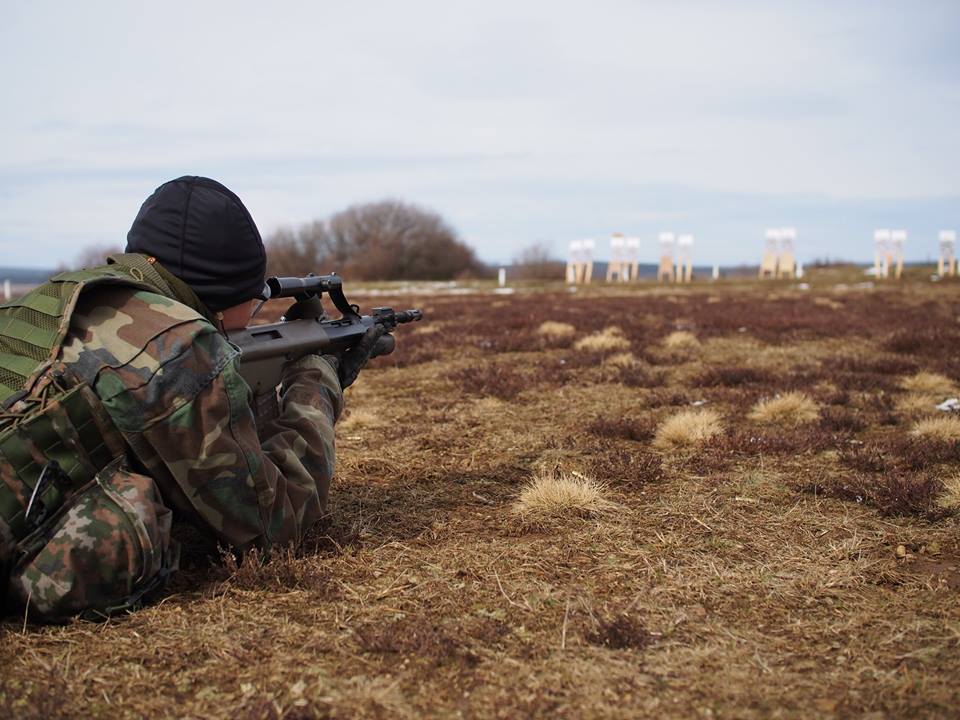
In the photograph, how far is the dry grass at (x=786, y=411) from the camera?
6.47 metres

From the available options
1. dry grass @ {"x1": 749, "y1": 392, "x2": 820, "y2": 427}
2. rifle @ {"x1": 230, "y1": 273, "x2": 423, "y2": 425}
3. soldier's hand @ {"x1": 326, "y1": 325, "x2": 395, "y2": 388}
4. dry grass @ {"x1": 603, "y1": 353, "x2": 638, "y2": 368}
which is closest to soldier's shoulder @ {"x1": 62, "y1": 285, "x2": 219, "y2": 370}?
rifle @ {"x1": 230, "y1": 273, "x2": 423, "y2": 425}

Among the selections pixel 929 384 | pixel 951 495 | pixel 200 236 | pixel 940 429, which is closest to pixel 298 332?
pixel 200 236

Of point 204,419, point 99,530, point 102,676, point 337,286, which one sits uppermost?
point 337,286

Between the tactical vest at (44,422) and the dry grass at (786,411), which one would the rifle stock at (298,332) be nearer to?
the tactical vest at (44,422)

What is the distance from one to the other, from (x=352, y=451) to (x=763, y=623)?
132 inches

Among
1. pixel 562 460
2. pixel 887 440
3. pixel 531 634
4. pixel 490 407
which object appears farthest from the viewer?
pixel 490 407

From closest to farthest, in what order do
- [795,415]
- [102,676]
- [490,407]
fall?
1. [102,676]
2. [795,415]
3. [490,407]

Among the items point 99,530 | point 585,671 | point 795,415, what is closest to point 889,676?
point 585,671

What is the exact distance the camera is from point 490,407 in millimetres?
7059

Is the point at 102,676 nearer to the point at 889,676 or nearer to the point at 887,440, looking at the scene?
the point at 889,676

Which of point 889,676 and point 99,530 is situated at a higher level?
point 99,530

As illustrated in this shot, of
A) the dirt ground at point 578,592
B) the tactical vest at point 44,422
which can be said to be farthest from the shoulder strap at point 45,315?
the dirt ground at point 578,592

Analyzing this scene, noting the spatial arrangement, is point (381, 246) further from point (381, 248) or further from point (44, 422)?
point (44, 422)

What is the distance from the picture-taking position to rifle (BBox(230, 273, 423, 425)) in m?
3.53
